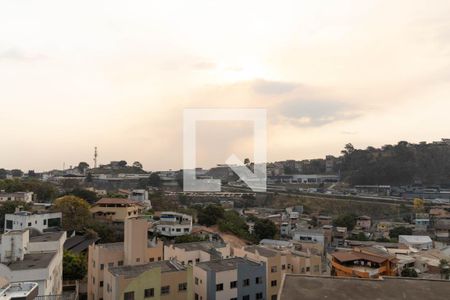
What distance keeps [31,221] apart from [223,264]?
11740mm

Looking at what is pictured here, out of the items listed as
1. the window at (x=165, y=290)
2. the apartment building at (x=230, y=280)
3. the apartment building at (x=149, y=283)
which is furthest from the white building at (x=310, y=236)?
the window at (x=165, y=290)

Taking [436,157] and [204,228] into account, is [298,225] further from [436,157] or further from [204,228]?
[436,157]

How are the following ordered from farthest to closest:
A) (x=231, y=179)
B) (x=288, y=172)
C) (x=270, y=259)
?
(x=288, y=172)
(x=231, y=179)
(x=270, y=259)

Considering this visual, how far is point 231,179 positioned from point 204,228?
2208 centimetres

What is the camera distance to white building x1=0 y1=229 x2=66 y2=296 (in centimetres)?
862

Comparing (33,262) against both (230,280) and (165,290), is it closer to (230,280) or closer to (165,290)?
(165,290)

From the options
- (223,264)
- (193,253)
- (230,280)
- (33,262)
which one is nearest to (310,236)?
(193,253)

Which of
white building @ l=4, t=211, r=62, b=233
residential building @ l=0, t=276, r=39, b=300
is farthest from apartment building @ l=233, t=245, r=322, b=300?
white building @ l=4, t=211, r=62, b=233

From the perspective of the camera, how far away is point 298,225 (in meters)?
27.7

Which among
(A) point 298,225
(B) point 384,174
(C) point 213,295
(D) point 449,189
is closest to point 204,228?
(A) point 298,225

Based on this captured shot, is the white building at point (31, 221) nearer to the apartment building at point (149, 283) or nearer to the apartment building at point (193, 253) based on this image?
the apartment building at point (193, 253)

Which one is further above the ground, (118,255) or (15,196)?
(15,196)

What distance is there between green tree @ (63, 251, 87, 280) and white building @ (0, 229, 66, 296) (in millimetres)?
1934

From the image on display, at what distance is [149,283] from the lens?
9.40 m
